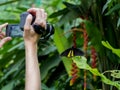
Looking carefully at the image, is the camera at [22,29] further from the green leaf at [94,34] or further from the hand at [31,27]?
the green leaf at [94,34]

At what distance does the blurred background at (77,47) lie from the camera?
4.63 ft

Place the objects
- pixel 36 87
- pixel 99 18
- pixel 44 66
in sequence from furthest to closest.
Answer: pixel 44 66
pixel 99 18
pixel 36 87

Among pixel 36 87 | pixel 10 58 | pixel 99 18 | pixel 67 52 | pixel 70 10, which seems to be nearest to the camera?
pixel 36 87

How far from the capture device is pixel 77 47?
1.69 metres

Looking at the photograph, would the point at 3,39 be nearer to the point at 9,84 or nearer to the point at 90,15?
the point at 90,15

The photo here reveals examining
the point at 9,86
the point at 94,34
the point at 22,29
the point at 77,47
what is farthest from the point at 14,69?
the point at 22,29

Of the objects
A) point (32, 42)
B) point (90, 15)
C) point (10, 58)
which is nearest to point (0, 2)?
point (10, 58)

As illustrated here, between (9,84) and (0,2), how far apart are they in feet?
1.13

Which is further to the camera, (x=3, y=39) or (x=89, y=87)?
(x=89, y=87)

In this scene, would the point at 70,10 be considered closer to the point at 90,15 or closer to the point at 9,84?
the point at 90,15

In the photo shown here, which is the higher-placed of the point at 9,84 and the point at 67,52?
the point at 67,52

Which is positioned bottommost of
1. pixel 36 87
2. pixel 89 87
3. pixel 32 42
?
pixel 89 87

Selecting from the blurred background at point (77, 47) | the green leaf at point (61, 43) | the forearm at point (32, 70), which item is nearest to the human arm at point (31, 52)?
the forearm at point (32, 70)

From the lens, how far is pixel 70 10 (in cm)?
159
